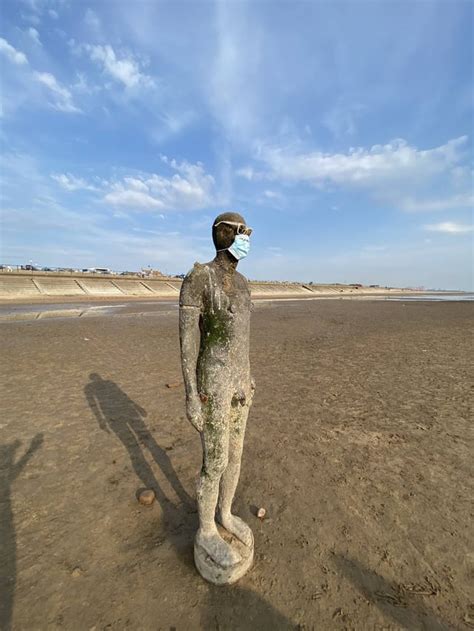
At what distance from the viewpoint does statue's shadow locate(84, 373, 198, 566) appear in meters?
3.50

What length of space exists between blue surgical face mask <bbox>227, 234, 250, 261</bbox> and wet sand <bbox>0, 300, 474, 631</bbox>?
2.90 m

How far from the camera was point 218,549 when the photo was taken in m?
2.87

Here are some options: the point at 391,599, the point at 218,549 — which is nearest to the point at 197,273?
the point at 218,549

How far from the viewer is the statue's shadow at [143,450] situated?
3.50m

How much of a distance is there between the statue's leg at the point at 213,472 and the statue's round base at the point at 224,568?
40 mm

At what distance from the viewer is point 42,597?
2.73m

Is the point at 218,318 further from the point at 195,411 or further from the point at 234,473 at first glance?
the point at 234,473

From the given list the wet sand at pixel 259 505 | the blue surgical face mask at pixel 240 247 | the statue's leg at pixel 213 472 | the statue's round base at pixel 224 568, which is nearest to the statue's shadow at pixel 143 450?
the wet sand at pixel 259 505

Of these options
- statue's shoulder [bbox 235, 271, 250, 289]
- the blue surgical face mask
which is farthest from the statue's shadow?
the blue surgical face mask

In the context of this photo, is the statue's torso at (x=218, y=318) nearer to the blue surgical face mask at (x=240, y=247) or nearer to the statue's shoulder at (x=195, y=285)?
the statue's shoulder at (x=195, y=285)

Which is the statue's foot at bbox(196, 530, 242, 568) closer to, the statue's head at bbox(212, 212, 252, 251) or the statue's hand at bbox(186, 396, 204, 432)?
the statue's hand at bbox(186, 396, 204, 432)

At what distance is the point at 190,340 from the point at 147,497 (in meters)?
2.45

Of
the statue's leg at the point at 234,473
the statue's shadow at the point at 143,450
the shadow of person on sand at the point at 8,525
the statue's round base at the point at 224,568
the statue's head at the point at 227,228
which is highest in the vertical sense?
the statue's head at the point at 227,228

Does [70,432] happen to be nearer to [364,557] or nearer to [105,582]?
[105,582]
